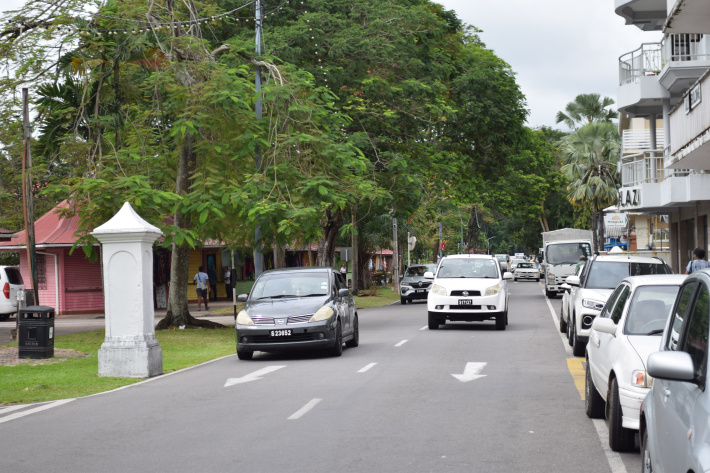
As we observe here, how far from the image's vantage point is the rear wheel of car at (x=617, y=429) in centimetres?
782

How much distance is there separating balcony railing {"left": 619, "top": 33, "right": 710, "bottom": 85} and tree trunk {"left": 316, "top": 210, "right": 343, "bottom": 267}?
13.1m

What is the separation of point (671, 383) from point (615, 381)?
2.99 m

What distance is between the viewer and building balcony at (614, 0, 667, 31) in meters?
29.0

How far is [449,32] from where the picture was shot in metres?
37.1

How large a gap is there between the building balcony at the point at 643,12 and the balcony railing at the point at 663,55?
0.72 metres

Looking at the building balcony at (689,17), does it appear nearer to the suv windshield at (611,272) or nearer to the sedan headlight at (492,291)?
the suv windshield at (611,272)

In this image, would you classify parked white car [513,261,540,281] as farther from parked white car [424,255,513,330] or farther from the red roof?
parked white car [424,255,513,330]

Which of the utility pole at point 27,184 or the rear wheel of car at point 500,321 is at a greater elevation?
the utility pole at point 27,184

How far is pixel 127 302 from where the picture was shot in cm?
1509

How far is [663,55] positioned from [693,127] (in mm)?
11442

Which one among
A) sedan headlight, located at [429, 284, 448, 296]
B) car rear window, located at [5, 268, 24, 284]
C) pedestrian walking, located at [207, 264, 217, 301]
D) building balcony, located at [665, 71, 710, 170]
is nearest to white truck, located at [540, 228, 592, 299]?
pedestrian walking, located at [207, 264, 217, 301]

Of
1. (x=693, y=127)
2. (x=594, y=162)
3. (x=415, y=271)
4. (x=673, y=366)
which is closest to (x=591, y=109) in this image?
(x=594, y=162)

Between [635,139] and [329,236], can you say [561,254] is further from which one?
[329,236]

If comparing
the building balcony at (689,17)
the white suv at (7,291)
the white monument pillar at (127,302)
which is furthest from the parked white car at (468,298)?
the white suv at (7,291)
